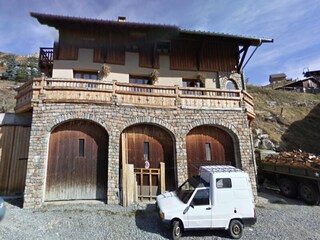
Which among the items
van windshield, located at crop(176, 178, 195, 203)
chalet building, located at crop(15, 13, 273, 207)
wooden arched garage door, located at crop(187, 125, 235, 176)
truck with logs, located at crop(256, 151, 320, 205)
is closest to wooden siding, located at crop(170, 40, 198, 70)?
chalet building, located at crop(15, 13, 273, 207)

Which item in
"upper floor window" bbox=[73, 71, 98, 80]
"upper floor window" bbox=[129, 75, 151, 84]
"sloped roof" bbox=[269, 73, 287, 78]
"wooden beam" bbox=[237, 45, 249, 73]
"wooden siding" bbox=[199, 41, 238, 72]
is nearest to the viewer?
"upper floor window" bbox=[73, 71, 98, 80]

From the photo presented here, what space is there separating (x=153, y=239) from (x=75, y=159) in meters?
6.31

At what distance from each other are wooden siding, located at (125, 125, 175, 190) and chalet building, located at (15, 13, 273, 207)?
60 mm

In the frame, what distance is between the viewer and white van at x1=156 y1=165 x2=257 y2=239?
22.5 feet

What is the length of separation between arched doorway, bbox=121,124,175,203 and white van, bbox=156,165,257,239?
398 cm

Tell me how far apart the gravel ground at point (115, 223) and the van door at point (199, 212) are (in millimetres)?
554

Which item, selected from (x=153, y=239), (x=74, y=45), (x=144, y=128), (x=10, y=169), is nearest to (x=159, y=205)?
(x=153, y=239)

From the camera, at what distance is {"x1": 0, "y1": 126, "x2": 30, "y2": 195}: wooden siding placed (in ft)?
35.1

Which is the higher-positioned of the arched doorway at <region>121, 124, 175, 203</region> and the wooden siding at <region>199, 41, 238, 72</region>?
the wooden siding at <region>199, 41, 238, 72</region>

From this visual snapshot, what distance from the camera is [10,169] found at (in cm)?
1083

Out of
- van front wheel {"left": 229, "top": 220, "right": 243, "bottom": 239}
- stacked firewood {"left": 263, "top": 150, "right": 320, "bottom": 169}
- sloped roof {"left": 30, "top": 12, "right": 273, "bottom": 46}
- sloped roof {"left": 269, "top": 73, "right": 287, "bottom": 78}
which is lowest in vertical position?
van front wheel {"left": 229, "top": 220, "right": 243, "bottom": 239}

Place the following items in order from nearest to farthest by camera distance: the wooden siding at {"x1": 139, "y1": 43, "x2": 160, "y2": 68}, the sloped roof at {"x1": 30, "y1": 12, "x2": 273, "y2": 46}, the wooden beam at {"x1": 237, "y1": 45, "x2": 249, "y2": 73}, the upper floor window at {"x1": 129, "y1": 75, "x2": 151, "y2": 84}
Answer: the sloped roof at {"x1": 30, "y1": 12, "x2": 273, "y2": 46}, the upper floor window at {"x1": 129, "y1": 75, "x2": 151, "y2": 84}, the wooden siding at {"x1": 139, "y1": 43, "x2": 160, "y2": 68}, the wooden beam at {"x1": 237, "y1": 45, "x2": 249, "y2": 73}

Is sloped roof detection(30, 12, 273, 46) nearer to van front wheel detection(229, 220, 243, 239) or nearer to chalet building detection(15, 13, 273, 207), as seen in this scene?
chalet building detection(15, 13, 273, 207)

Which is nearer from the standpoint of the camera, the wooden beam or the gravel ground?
the gravel ground
